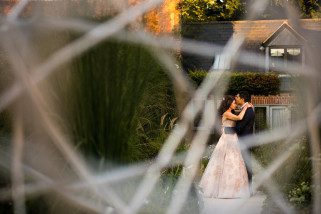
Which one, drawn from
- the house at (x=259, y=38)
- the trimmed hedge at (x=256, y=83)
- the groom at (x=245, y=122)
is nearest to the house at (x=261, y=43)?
the house at (x=259, y=38)

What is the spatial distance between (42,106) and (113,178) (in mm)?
162

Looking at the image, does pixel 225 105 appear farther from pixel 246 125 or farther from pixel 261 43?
pixel 261 43

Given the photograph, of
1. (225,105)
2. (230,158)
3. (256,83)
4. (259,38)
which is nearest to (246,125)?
(225,105)

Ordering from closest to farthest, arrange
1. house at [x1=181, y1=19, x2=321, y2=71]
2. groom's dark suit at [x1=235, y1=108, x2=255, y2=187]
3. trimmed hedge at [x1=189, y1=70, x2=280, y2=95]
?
groom's dark suit at [x1=235, y1=108, x2=255, y2=187] → trimmed hedge at [x1=189, y1=70, x2=280, y2=95] → house at [x1=181, y1=19, x2=321, y2=71]

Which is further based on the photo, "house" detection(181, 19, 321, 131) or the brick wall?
the brick wall

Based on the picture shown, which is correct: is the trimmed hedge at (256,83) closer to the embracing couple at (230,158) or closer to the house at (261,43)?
the house at (261,43)

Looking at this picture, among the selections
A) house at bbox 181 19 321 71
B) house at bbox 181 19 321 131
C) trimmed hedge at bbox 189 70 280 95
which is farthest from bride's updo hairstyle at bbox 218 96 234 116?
trimmed hedge at bbox 189 70 280 95

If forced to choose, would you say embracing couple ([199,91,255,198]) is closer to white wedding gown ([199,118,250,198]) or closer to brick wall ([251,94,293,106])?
white wedding gown ([199,118,250,198])

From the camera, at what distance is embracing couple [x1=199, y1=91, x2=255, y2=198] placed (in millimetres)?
4984

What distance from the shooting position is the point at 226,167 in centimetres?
526

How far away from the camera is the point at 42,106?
85 cm

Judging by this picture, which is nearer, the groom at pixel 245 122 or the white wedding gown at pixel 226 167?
the groom at pixel 245 122

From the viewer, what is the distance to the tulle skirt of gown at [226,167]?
5168mm

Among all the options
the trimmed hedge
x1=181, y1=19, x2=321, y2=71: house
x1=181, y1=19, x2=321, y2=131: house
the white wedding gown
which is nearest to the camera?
the white wedding gown
